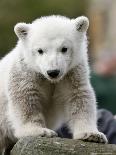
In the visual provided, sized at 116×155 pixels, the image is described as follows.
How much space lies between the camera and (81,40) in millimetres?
10062

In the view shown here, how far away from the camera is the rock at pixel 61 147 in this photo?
8.76 m

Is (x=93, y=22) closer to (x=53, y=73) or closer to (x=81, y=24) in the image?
(x=81, y=24)

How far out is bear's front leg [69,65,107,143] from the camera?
387 inches

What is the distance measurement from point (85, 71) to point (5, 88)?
0.97m

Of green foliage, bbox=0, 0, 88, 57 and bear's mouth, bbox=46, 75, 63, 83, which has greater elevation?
green foliage, bbox=0, 0, 88, 57

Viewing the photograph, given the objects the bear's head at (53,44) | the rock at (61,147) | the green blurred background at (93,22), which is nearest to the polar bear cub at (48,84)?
the bear's head at (53,44)

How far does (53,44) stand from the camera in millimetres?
9469

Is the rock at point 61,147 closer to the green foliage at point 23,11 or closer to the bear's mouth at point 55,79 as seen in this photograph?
the bear's mouth at point 55,79

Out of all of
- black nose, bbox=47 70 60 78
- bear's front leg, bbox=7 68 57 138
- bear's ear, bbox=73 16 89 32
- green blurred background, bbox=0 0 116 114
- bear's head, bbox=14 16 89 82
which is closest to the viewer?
black nose, bbox=47 70 60 78

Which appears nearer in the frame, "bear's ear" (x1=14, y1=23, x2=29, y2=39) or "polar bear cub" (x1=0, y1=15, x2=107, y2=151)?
"polar bear cub" (x1=0, y1=15, x2=107, y2=151)

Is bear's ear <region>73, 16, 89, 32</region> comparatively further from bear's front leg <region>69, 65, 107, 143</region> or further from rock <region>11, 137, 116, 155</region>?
rock <region>11, 137, 116, 155</region>

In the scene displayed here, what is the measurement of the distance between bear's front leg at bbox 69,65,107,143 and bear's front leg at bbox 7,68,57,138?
1.13 feet

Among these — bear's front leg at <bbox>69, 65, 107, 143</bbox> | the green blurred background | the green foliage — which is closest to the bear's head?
bear's front leg at <bbox>69, 65, 107, 143</bbox>

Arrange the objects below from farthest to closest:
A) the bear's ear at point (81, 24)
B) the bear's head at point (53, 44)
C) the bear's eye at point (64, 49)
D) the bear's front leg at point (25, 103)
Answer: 1. the bear's ear at point (81, 24)
2. the bear's front leg at point (25, 103)
3. the bear's eye at point (64, 49)
4. the bear's head at point (53, 44)
